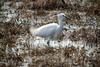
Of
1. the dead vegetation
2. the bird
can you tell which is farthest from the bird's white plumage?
the dead vegetation

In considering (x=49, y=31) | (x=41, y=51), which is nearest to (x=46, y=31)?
(x=49, y=31)

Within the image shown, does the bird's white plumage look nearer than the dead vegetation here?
No

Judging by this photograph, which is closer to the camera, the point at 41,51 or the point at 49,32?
the point at 41,51

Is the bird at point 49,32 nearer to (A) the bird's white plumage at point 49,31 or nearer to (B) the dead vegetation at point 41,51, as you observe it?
(A) the bird's white plumage at point 49,31

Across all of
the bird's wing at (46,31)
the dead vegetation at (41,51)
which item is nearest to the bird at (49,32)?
the bird's wing at (46,31)

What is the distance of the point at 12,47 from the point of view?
10477 millimetres

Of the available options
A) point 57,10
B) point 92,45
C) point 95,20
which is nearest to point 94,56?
point 92,45

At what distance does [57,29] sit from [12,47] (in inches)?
54.4

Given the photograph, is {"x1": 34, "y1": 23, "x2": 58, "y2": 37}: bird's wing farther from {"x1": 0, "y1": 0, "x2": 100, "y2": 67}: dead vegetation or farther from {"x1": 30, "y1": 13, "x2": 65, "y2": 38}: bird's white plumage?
{"x1": 0, "y1": 0, "x2": 100, "y2": 67}: dead vegetation

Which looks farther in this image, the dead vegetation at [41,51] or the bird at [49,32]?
the bird at [49,32]

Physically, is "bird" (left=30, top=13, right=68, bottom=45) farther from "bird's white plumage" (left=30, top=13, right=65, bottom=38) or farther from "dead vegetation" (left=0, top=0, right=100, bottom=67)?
"dead vegetation" (left=0, top=0, right=100, bottom=67)

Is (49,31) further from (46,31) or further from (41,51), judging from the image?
(41,51)

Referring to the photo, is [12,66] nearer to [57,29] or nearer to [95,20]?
[57,29]

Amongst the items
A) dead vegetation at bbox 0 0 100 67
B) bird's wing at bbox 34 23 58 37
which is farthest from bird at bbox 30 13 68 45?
dead vegetation at bbox 0 0 100 67
